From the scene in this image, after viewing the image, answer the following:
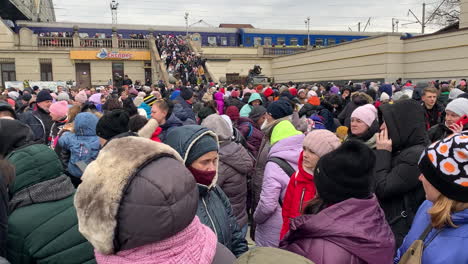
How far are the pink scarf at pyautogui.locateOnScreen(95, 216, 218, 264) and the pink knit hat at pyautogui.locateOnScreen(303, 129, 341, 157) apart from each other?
1691 millimetres

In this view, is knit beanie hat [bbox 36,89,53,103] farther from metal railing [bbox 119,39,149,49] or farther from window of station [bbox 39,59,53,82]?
metal railing [bbox 119,39,149,49]

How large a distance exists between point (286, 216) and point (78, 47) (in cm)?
3867

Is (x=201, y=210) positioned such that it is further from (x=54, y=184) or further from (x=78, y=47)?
(x=78, y=47)

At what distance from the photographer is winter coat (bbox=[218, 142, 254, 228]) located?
3730mm

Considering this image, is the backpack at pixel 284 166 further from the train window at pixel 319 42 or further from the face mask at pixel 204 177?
the train window at pixel 319 42

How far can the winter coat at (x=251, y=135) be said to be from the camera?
611cm

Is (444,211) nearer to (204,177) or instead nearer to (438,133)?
(204,177)

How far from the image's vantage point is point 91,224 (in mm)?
1379

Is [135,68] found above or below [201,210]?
above

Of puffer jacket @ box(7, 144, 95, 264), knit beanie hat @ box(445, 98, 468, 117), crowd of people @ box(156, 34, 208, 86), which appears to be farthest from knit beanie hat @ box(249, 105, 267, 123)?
crowd of people @ box(156, 34, 208, 86)

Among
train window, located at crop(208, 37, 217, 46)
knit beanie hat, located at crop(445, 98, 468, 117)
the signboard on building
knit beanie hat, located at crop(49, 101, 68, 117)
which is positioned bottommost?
knit beanie hat, located at crop(49, 101, 68, 117)

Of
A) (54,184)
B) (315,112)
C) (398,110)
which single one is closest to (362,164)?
(398,110)

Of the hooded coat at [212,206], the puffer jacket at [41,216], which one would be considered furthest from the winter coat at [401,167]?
the puffer jacket at [41,216]

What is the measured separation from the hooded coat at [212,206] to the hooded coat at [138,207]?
37.2 inches
